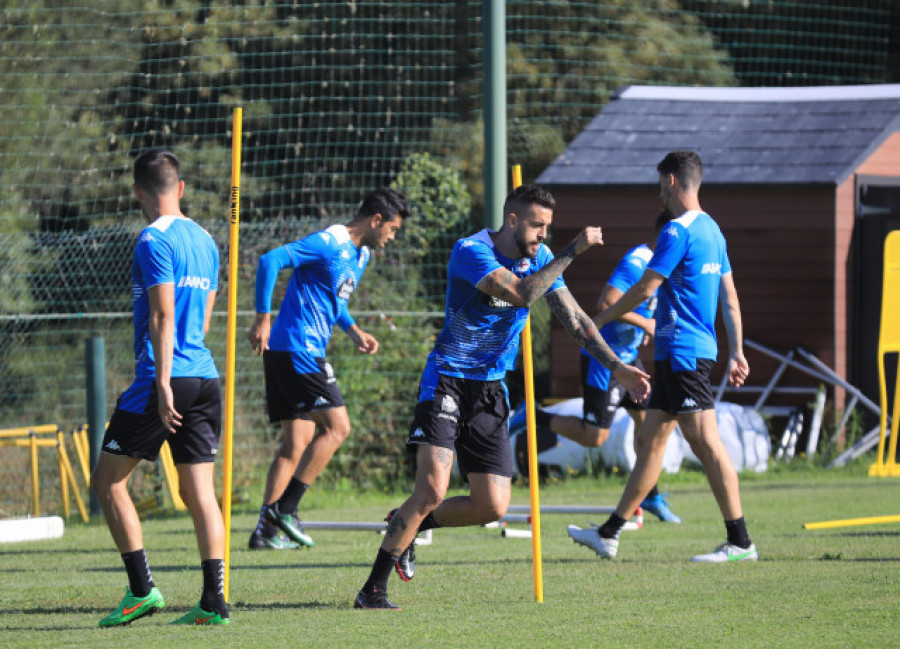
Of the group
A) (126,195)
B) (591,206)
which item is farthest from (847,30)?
(126,195)

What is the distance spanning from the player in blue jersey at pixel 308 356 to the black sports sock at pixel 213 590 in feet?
9.52

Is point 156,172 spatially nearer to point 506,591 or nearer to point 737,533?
point 506,591

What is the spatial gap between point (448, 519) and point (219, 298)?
8.44 meters

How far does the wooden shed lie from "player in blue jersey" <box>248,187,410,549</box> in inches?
297

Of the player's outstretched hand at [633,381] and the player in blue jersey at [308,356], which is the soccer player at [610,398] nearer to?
the player in blue jersey at [308,356]

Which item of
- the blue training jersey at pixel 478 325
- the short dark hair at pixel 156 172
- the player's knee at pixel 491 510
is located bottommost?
the player's knee at pixel 491 510

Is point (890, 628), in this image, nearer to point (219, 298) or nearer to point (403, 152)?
point (219, 298)

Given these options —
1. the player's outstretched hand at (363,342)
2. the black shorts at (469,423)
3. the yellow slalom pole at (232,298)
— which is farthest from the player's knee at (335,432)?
the black shorts at (469,423)

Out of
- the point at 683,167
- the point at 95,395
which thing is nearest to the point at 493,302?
the point at 683,167

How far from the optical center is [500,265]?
6.12 m

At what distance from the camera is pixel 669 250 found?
303 inches

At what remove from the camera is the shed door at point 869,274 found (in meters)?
15.5

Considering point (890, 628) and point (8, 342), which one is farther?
point (8, 342)

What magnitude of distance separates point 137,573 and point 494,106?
4744 mm
